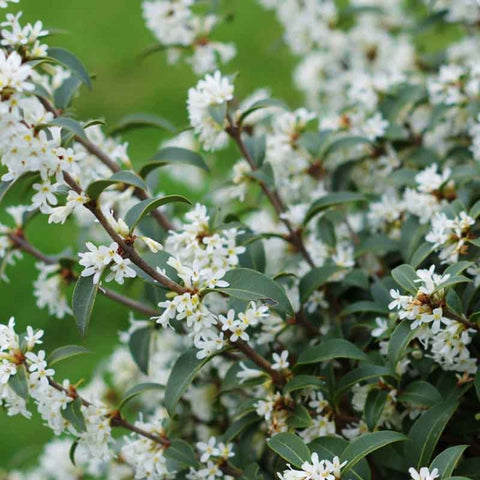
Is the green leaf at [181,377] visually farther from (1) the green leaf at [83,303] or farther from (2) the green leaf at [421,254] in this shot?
(2) the green leaf at [421,254]

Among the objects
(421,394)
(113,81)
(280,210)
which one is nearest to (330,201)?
(280,210)

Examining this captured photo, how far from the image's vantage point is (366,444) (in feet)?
4.90

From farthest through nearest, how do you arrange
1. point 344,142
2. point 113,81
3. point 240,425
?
1. point 113,81
2. point 344,142
3. point 240,425

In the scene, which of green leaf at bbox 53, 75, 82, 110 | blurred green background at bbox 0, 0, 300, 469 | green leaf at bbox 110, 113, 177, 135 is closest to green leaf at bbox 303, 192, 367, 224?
green leaf at bbox 110, 113, 177, 135

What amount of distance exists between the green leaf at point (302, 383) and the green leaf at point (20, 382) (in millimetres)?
573

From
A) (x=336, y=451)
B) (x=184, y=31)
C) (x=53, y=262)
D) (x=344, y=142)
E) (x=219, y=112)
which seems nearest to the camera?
(x=336, y=451)

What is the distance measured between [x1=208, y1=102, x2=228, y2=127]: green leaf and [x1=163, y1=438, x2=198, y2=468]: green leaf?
0.80 meters

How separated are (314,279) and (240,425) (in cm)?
42

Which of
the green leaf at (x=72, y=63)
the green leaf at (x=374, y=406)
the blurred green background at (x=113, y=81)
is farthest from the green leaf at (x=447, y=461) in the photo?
the blurred green background at (x=113, y=81)

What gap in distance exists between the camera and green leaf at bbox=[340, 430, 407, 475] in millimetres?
1469

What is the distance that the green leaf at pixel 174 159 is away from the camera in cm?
202

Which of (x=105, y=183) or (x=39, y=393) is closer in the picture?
(x=105, y=183)

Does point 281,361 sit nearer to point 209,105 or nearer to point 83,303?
point 83,303

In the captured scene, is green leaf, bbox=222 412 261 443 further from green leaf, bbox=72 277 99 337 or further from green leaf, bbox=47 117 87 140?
green leaf, bbox=47 117 87 140
